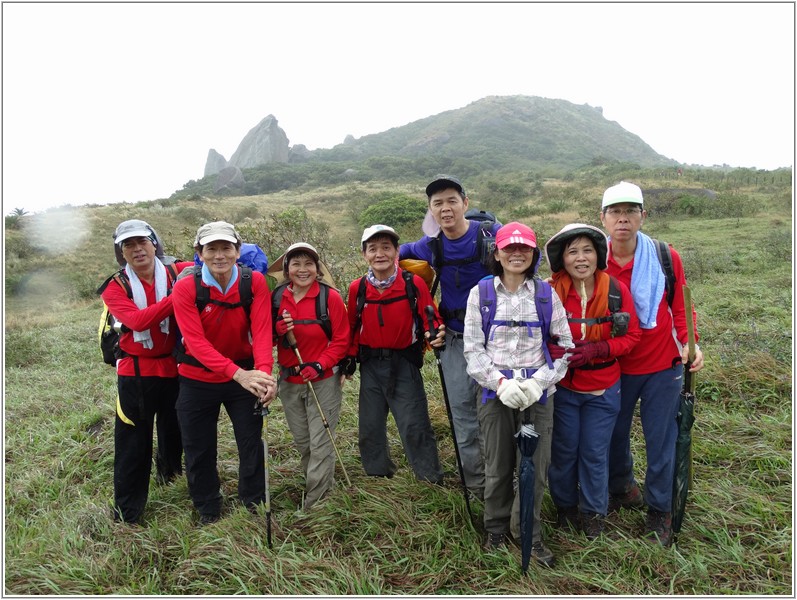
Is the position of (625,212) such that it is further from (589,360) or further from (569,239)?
(589,360)

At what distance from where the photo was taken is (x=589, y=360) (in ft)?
9.56

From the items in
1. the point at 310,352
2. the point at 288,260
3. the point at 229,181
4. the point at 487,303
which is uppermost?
the point at 229,181

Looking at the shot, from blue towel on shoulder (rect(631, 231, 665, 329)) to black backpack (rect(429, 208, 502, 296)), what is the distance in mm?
928

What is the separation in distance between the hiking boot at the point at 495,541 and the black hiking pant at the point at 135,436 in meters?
2.68

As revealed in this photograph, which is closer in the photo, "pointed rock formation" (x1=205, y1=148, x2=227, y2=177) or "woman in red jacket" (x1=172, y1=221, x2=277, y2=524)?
"woman in red jacket" (x1=172, y1=221, x2=277, y2=524)

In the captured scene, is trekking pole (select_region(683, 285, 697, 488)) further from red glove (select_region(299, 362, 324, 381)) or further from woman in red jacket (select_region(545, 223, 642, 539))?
red glove (select_region(299, 362, 324, 381))

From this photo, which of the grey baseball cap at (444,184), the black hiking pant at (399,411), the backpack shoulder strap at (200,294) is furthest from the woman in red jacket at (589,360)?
the backpack shoulder strap at (200,294)

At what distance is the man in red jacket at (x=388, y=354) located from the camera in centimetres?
367

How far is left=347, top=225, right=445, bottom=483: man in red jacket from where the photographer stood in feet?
12.0

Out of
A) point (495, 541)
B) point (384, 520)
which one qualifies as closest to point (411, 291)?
point (384, 520)

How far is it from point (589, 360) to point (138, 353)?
10.7 feet

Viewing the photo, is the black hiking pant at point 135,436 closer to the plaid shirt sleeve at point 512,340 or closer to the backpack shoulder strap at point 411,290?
the backpack shoulder strap at point 411,290

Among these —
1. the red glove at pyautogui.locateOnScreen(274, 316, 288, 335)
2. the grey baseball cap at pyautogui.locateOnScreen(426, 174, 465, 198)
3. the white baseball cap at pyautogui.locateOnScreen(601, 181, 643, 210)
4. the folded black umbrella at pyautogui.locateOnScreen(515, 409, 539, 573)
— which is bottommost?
the folded black umbrella at pyautogui.locateOnScreen(515, 409, 539, 573)

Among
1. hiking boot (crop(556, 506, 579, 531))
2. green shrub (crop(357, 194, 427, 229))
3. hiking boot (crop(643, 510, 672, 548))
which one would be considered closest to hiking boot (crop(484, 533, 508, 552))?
hiking boot (crop(556, 506, 579, 531))
